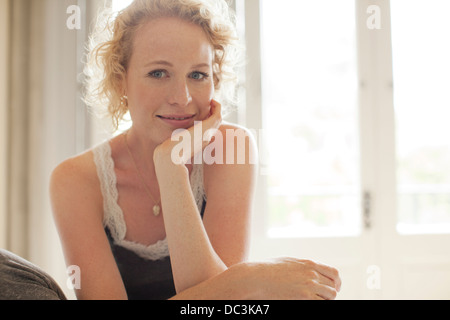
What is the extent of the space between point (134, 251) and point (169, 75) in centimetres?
48

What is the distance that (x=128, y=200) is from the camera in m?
1.06

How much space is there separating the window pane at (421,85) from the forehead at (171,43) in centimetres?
150

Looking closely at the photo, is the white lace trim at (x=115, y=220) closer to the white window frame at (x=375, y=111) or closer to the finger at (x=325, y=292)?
the finger at (x=325, y=292)

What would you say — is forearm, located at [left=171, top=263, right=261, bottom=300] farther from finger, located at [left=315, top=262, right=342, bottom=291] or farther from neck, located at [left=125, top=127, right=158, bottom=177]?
neck, located at [left=125, top=127, right=158, bottom=177]

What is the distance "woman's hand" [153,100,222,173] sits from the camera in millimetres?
886

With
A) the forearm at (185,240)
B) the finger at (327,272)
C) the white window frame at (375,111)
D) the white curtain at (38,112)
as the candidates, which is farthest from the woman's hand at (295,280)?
the white curtain at (38,112)

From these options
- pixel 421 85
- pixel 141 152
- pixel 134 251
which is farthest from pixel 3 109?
pixel 421 85

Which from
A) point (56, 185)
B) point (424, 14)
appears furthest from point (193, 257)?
point (424, 14)

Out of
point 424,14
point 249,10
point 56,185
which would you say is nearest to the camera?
point 56,185

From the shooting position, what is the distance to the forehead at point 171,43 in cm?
92

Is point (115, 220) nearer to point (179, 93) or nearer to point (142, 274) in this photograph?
point (142, 274)

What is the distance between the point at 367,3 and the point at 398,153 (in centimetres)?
82

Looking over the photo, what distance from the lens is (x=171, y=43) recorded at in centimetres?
92
